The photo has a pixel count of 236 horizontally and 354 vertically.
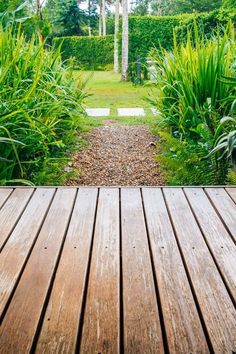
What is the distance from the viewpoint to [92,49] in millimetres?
16406

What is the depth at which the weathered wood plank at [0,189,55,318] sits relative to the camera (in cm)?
116

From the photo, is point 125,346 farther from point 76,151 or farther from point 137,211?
point 76,151

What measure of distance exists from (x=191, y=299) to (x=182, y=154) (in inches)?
76.2

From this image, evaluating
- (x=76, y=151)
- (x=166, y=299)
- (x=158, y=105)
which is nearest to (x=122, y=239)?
(x=166, y=299)

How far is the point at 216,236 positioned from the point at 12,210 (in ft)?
3.05

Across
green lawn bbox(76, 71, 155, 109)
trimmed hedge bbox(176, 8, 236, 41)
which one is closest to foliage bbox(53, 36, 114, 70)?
trimmed hedge bbox(176, 8, 236, 41)

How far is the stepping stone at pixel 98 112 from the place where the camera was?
543 cm

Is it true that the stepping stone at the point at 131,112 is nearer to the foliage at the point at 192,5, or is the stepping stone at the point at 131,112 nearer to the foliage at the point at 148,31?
the foliage at the point at 148,31

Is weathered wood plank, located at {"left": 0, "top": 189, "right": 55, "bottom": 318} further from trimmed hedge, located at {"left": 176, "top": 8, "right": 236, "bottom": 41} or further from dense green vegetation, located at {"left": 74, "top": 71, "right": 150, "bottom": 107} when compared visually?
trimmed hedge, located at {"left": 176, "top": 8, "right": 236, "bottom": 41}

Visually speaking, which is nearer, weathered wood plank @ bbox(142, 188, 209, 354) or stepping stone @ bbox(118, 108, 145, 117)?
weathered wood plank @ bbox(142, 188, 209, 354)

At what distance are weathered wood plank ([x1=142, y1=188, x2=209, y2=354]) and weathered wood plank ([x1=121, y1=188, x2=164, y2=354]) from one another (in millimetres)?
28

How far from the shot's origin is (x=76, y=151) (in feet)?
11.9

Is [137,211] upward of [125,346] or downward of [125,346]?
downward

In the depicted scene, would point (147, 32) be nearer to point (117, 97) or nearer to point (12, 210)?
point (117, 97)
